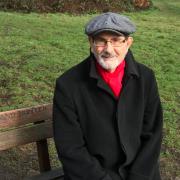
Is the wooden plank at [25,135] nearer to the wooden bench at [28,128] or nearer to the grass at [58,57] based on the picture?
the wooden bench at [28,128]

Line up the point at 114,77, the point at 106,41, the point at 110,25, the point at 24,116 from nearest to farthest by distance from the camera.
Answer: the point at 110,25 < the point at 106,41 < the point at 114,77 < the point at 24,116

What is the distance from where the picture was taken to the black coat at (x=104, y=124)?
3.40m

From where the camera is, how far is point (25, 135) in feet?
12.7

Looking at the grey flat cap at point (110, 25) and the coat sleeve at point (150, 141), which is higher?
the grey flat cap at point (110, 25)

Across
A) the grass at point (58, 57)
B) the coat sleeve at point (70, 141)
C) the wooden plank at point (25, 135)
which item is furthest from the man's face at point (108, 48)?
the grass at point (58, 57)

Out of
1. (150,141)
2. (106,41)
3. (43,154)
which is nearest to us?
(106,41)

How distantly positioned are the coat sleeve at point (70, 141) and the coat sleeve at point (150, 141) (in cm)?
28

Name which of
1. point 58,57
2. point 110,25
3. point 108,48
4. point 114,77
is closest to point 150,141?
point 114,77

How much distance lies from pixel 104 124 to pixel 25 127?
2.44 feet

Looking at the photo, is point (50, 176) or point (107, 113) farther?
point (50, 176)

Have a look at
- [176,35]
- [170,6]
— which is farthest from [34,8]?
[170,6]

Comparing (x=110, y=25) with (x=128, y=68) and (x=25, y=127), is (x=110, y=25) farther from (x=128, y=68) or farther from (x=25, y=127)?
(x=25, y=127)

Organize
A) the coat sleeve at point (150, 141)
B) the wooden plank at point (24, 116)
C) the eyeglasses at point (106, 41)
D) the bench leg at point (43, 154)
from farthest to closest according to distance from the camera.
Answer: the bench leg at point (43, 154)
the wooden plank at point (24, 116)
the coat sleeve at point (150, 141)
the eyeglasses at point (106, 41)

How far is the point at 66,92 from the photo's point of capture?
339cm
